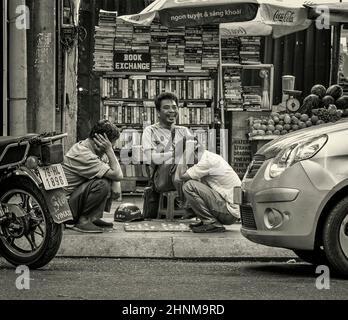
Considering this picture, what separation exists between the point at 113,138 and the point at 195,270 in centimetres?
226

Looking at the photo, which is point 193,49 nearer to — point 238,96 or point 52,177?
point 238,96

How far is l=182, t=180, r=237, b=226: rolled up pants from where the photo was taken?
8617 mm

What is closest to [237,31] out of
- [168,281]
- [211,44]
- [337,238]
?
[211,44]

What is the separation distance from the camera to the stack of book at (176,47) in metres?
13.2

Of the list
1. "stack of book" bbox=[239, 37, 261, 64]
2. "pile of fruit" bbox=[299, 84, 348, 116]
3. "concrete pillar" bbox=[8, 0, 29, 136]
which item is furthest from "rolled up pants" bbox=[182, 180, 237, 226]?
"stack of book" bbox=[239, 37, 261, 64]

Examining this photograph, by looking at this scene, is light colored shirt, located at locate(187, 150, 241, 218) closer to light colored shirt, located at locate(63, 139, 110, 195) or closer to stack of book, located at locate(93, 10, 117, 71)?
light colored shirt, located at locate(63, 139, 110, 195)

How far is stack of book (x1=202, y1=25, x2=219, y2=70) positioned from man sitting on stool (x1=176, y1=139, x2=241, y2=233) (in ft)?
14.4

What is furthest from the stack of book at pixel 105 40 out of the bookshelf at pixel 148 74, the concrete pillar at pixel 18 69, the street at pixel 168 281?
the street at pixel 168 281

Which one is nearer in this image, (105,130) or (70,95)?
(105,130)

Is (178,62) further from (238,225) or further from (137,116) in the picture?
(238,225)

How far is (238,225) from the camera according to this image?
31.3 feet

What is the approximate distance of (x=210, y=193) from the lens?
28.4 feet

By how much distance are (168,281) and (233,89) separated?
7.48 m
